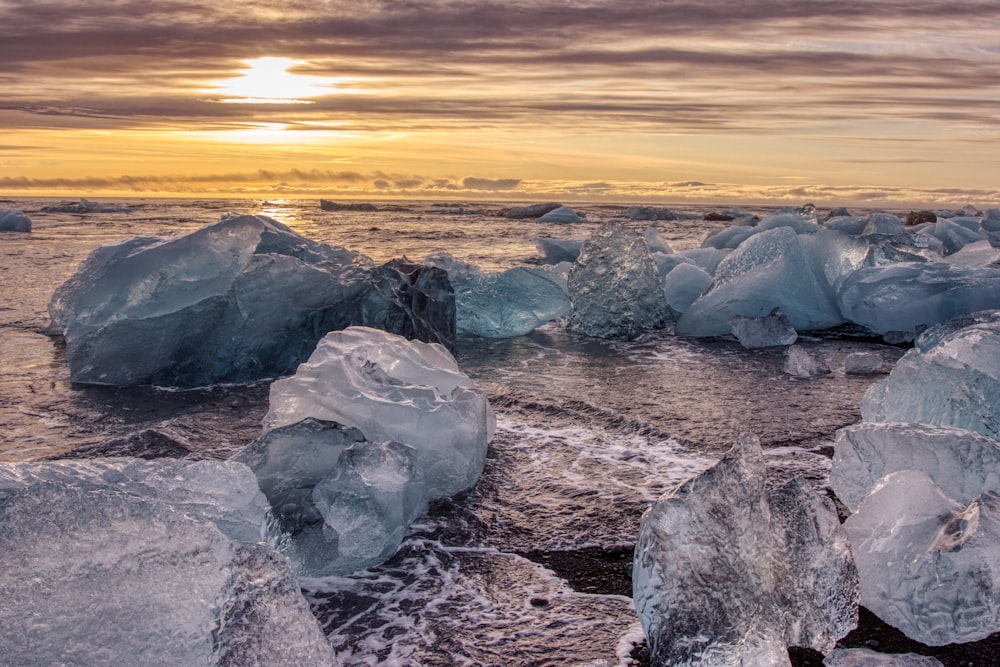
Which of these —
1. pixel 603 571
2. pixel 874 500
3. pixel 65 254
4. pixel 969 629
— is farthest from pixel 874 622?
pixel 65 254

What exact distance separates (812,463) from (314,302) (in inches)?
97.0

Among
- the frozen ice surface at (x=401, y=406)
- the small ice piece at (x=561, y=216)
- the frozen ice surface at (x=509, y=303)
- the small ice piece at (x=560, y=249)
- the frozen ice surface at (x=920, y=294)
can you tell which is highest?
the frozen ice surface at (x=401, y=406)

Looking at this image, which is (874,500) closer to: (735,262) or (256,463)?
(256,463)

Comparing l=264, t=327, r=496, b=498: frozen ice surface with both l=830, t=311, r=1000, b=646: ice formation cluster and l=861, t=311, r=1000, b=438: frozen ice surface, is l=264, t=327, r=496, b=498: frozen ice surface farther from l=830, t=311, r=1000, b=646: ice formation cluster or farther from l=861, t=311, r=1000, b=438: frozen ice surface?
l=861, t=311, r=1000, b=438: frozen ice surface

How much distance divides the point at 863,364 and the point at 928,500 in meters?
2.32

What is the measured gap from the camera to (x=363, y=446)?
2.22m

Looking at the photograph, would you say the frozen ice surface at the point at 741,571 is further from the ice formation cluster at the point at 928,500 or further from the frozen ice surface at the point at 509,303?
the frozen ice surface at the point at 509,303

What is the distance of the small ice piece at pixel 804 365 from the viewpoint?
13.3ft

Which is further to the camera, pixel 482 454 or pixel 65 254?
pixel 65 254

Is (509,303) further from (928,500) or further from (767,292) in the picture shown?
(928,500)

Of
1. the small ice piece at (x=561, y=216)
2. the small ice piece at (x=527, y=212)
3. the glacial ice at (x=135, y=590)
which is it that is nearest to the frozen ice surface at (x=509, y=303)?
the glacial ice at (x=135, y=590)

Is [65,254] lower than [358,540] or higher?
lower

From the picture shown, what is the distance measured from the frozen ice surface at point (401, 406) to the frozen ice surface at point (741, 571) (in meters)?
0.86

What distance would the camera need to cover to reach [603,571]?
205 centimetres
